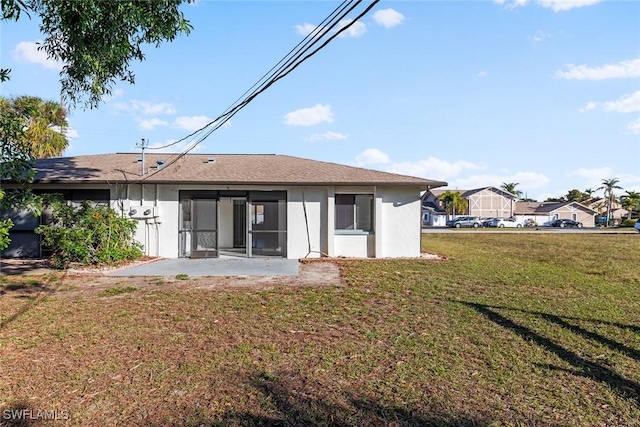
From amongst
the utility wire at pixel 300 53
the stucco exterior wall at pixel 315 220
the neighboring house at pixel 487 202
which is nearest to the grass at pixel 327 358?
the utility wire at pixel 300 53

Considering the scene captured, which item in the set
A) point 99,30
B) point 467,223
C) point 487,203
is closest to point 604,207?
point 487,203

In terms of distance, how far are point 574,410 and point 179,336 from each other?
4091mm

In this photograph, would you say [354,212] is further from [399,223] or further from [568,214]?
[568,214]

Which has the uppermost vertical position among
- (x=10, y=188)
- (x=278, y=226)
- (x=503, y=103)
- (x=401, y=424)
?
(x=503, y=103)

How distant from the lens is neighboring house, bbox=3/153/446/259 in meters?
11.5

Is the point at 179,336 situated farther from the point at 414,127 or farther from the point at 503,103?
the point at 414,127

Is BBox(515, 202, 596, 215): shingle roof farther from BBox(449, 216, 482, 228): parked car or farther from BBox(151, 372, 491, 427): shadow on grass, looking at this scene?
Answer: BBox(151, 372, 491, 427): shadow on grass

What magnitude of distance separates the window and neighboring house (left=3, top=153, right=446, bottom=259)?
0.11 feet

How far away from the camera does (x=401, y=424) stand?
2.71 m

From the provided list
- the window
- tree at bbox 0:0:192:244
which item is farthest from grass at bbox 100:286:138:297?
the window

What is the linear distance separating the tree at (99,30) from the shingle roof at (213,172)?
3.54 meters

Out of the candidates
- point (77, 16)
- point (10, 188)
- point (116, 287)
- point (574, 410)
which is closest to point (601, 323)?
point (574, 410)

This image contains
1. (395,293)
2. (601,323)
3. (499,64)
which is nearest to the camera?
(601,323)

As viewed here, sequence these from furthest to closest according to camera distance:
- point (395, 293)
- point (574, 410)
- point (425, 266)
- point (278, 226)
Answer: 1. point (278, 226)
2. point (425, 266)
3. point (395, 293)
4. point (574, 410)
